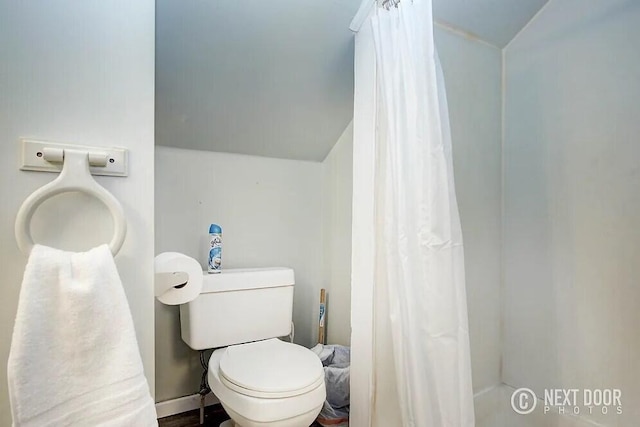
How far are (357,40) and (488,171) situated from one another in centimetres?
89

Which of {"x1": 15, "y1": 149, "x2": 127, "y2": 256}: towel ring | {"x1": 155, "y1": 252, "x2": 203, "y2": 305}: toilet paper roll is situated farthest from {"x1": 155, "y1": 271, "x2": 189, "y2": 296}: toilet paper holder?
{"x1": 15, "y1": 149, "x2": 127, "y2": 256}: towel ring

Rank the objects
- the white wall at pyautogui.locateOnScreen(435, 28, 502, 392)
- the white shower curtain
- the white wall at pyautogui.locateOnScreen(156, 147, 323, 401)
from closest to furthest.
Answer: the white shower curtain < the white wall at pyautogui.locateOnScreen(435, 28, 502, 392) < the white wall at pyautogui.locateOnScreen(156, 147, 323, 401)

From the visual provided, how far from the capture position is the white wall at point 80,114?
722mm

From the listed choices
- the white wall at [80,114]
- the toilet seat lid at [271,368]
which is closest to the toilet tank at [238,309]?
the toilet seat lid at [271,368]

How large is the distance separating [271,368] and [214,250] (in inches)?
24.7

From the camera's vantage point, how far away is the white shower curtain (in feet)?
3.43

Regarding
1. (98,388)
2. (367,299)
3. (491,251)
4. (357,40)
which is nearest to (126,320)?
(98,388)

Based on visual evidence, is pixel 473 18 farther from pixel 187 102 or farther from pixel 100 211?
pixel 100 211

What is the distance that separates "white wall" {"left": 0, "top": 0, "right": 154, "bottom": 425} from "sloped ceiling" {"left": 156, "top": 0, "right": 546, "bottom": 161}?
54cm

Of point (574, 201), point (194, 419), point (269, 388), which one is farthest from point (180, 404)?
point (574, 201)

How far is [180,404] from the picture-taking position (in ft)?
5.58

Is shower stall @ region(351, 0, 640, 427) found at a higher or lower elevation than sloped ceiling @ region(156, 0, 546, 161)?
lower

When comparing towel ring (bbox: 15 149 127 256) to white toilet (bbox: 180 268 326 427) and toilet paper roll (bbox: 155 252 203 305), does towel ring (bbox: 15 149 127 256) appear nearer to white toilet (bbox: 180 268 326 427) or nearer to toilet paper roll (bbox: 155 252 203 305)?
toilet paper roll (bbox: 155 252 203 305)

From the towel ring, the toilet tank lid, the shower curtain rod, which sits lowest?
the toilet tank lid
